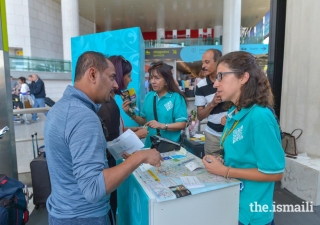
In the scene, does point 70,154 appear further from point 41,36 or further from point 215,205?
point 41,36

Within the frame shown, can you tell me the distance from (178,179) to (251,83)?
0.63m

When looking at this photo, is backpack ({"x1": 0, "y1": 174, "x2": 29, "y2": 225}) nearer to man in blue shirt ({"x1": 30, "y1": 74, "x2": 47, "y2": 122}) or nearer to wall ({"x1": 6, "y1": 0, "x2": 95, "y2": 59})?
man in blue shirt ({"x1": 30, "y1": 74, "x2": 47, "y2": 122})

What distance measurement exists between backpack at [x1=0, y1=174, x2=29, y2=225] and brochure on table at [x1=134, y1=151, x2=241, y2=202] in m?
1.08

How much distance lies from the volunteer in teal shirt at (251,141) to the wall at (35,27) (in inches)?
644

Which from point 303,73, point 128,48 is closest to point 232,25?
point 303,73

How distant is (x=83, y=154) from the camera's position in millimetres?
868

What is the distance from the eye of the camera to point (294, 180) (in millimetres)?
2820

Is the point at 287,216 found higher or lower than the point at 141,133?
lower

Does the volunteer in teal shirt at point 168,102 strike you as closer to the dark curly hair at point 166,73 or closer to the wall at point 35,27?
the dark curly hair at point 166,73

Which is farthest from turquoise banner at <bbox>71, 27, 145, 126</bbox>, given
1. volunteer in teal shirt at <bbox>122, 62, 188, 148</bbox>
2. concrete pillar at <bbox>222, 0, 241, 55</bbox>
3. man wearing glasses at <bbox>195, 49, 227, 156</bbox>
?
concrete pillar at <bbox>222, 0, 241, 55</bbox>

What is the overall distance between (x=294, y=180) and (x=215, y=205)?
7.49 ft

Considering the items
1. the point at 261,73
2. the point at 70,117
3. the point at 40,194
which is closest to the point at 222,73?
the point at 261,73

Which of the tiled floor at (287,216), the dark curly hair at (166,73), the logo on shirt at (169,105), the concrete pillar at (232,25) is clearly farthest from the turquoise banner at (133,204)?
the concrete pillar at (232,25)

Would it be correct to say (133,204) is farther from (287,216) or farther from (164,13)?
(164,13)
